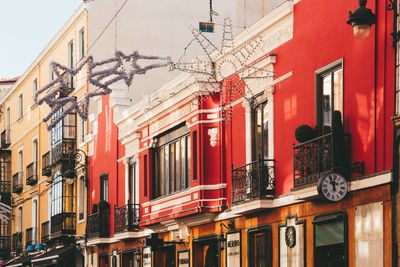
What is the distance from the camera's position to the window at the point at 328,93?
16547 millimetres

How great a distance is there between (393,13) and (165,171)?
12.5 metres

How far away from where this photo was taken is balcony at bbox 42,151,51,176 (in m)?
38.4

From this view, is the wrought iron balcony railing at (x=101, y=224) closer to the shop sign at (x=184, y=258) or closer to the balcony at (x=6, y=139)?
the shop sign at (x=184, y=258)

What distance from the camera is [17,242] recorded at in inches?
1786

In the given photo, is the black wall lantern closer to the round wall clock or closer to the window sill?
the round wall clock

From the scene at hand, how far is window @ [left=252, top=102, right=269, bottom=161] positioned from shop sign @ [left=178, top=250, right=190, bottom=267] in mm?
4951

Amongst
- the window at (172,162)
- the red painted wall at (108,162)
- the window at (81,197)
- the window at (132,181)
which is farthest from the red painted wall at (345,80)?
the window at (81,197)

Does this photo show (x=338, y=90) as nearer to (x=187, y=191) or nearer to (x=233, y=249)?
(x=233, y=249)

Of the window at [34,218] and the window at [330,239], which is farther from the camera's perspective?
the window at [34,218]

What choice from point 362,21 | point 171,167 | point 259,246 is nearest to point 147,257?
point 171,167

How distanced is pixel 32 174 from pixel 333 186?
96.7 ft

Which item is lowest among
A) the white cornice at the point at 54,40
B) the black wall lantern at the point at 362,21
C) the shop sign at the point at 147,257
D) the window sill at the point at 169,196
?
the shop sign at the point at 147,257

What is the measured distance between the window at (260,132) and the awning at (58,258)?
1580 cm

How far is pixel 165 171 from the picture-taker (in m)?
25.9
